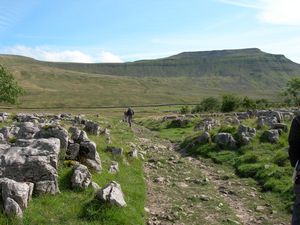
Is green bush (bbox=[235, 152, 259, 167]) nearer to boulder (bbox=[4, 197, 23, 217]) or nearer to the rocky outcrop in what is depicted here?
the rocky outcrop

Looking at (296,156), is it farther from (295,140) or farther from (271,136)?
(271,136)

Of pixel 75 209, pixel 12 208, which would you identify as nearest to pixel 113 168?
pixel 75 209

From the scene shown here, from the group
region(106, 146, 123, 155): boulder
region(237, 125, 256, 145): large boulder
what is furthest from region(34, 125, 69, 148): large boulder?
region(237, 125, 256, 145): large boulder

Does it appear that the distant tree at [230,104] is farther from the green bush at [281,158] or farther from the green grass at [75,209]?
the green grass at [75,209]

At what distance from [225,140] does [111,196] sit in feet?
50.0

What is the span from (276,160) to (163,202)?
7.95 meters

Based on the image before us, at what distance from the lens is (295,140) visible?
9.58 m

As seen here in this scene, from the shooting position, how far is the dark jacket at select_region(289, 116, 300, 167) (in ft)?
31.1

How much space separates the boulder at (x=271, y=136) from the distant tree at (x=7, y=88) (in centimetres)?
6015

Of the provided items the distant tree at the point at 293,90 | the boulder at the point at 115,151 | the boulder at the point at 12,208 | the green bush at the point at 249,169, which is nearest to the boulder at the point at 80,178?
the boulder at the point at 12,208

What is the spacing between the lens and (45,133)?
1712 centimetres

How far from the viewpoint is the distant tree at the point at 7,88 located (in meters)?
75.7

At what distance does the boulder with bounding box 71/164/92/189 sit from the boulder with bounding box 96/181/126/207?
3.84 feet

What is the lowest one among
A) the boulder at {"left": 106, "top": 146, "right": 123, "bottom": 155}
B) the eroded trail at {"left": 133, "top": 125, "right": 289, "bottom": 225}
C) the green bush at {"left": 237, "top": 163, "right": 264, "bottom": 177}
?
the eroded trail at {"left": 133, "top": 125, "right": 289, "bottom": 225}
